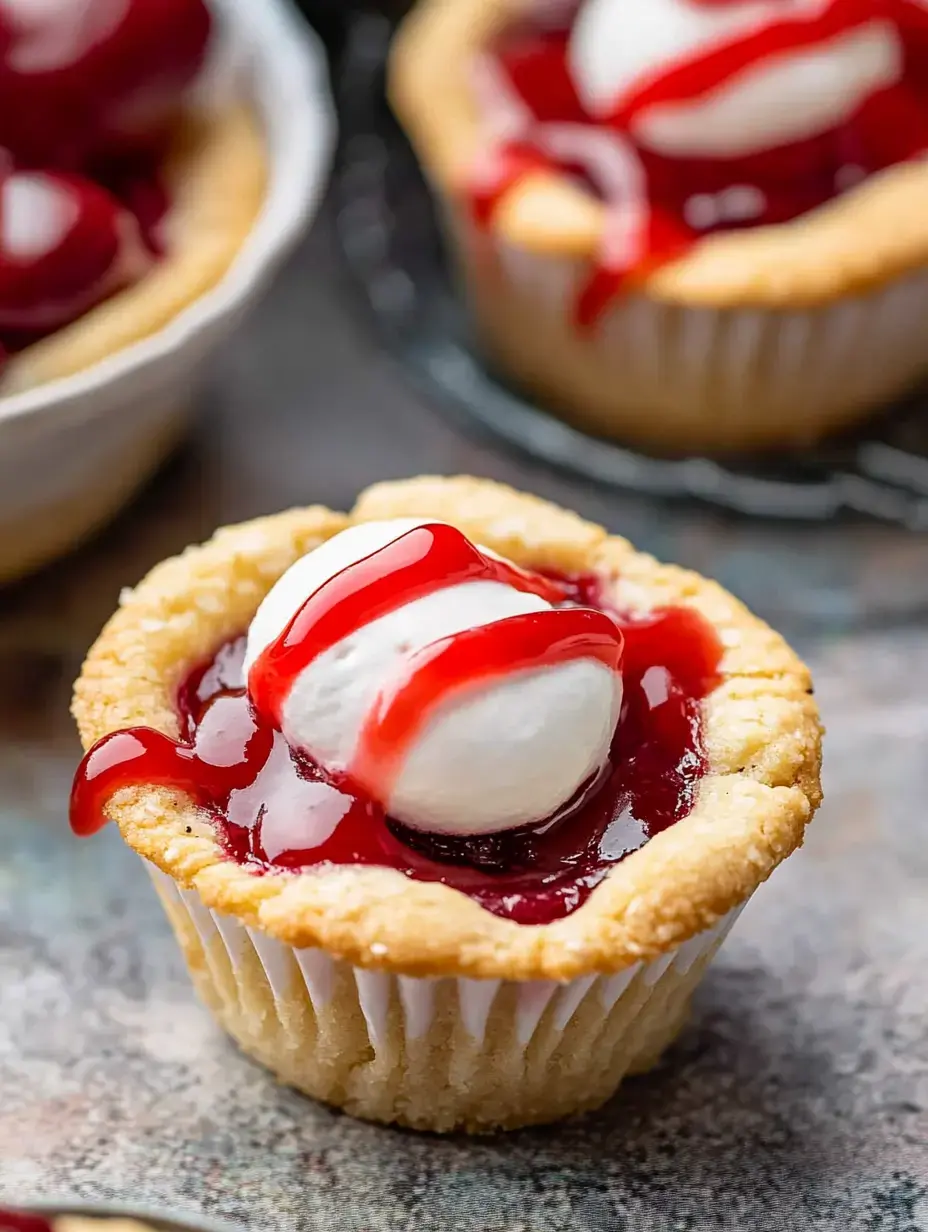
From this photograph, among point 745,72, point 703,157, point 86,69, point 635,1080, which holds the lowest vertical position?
point 635,1080

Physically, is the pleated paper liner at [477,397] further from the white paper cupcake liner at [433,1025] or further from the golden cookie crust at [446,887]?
the white paper cupcake liner at [433,1025]

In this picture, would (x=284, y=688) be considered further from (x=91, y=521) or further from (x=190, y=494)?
(x=190, y=494)

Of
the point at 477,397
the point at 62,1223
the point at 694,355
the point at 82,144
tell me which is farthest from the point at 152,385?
the point at 62,1223

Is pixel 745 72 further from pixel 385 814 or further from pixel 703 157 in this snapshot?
pixel 385 814

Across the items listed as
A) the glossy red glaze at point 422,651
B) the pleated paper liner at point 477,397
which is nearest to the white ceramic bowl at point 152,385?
the pleated paper liner at point 477,397

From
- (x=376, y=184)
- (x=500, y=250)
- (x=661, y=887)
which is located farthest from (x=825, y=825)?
(x=376, y=184)

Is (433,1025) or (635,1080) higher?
(433,1025)

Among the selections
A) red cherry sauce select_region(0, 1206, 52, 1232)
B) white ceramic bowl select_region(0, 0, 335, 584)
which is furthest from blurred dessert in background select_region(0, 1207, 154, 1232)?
white ceramic bowl select_region(0, 0, 335, 584)
